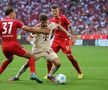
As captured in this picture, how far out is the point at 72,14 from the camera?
45.6 meters

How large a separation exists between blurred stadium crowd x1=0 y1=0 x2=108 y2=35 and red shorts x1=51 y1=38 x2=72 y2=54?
26.8 meters

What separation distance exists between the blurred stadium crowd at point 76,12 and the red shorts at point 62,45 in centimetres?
2678

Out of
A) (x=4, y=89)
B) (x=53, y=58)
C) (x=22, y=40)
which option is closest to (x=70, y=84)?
(x=53, y=58)

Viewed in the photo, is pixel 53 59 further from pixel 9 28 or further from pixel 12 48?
pixel 9 28

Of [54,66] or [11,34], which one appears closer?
[11,34]

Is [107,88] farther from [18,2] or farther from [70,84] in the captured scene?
[18,2]

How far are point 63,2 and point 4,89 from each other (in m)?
36.7

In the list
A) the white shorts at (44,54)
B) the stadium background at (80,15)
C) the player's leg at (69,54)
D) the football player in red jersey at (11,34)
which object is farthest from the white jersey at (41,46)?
the stadium background at (80,15)

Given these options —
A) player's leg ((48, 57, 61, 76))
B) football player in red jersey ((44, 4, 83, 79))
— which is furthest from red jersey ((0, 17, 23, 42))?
football player in red jersey ((44, 4, 83, 79))

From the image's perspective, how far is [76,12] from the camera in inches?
1795

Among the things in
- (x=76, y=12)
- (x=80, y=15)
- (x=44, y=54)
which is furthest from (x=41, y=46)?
(x=76, y=12)

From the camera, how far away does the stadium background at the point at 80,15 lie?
4025 cm

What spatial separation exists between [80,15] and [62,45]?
31.0 metres

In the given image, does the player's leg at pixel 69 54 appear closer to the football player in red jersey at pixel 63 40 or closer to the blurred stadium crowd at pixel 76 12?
the football player in red jersey at pixel 63 40
